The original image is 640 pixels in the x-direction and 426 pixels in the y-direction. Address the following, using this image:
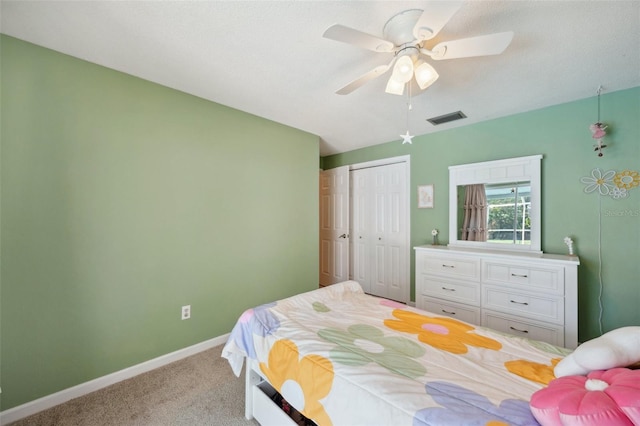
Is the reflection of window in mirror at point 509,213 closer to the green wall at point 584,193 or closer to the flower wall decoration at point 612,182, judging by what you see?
the green wall at point 584,193

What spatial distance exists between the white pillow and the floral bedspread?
182 mm

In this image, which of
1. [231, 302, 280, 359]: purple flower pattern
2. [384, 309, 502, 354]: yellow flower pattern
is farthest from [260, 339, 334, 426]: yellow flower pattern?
[384, 309, 502, 354]: yellow flower pattern

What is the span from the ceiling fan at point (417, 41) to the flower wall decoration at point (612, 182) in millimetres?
1889

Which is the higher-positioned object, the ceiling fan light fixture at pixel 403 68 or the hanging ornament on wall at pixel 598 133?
the ceiling fan light fixture at pixel 403 68

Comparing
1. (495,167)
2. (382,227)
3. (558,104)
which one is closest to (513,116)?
(558,104)

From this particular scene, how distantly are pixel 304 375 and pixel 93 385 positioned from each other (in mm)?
1744

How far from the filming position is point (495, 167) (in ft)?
8.84

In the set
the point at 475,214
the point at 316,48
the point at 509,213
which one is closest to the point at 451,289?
the point at 475,214

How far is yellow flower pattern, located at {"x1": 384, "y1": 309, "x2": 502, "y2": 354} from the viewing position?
126cm

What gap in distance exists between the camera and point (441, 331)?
1405 mm

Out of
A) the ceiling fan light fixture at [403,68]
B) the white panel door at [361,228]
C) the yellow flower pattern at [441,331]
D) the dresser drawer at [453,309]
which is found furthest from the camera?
the white panel door at [361,228]

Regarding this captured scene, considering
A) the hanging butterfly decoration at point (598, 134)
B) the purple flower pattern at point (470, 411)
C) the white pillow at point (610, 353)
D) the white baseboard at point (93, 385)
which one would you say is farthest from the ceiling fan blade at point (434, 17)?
the white baseboard at point (93, 385)

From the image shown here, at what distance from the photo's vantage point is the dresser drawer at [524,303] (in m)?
2.09

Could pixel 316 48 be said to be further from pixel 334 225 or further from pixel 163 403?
pixel 334 225
